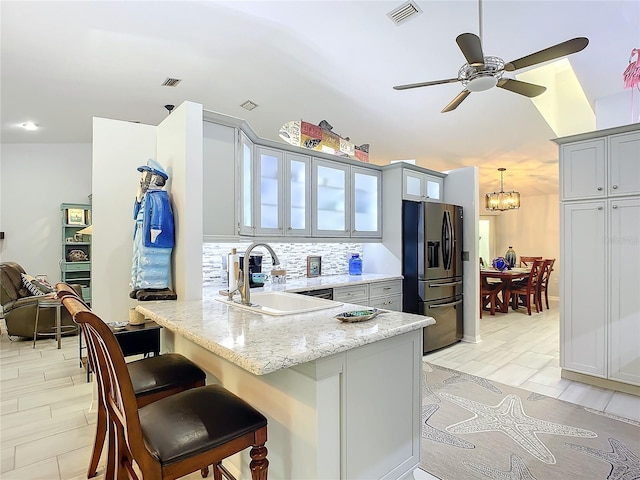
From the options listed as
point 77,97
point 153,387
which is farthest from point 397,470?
point 77,97

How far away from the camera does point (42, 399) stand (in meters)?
3.01

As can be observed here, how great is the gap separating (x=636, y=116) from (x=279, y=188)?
162 inches

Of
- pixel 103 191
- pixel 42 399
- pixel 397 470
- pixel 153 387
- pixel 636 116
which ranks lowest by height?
pixel 42 399

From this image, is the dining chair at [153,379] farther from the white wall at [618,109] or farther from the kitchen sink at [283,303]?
the white wall at [618,109]

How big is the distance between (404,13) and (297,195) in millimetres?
1828

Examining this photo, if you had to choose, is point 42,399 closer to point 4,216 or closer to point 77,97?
point 77,97

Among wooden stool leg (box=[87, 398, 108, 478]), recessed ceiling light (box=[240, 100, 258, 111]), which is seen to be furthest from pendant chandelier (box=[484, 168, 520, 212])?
wooden stool leg (box=[87, 398, 108, 478])

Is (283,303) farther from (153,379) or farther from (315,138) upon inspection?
(315,138)

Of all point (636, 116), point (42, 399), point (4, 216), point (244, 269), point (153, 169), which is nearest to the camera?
point (244, 269)

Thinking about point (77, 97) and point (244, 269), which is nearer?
point (244, 269)

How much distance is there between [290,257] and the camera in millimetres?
3920

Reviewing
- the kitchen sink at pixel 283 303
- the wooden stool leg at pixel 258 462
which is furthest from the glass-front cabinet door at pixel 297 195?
the wooden stool leg at pixel 258 462

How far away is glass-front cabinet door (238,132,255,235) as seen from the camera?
2889 millimetres

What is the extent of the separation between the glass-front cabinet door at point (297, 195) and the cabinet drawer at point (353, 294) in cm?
70
